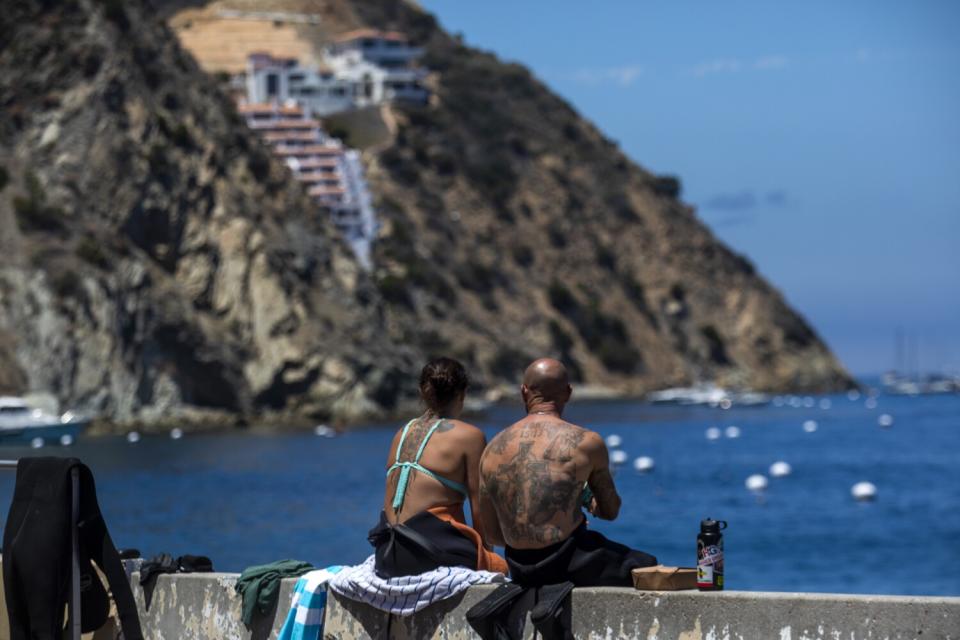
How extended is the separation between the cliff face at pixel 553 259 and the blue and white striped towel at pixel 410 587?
99333mm

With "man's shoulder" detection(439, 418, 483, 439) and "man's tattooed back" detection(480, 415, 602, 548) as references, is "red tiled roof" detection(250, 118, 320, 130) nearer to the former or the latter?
"man's shoulder" detection(439, 418, 483, 439)

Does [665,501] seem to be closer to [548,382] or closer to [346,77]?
[548,382]

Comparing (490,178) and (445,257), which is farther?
(490,178)

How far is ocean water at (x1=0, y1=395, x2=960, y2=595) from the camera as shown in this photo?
133ft

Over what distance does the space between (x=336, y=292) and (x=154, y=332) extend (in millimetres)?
15569

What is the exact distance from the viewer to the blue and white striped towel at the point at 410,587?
8.67 m

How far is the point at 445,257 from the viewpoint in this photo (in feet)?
412

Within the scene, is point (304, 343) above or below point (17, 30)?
Result: below

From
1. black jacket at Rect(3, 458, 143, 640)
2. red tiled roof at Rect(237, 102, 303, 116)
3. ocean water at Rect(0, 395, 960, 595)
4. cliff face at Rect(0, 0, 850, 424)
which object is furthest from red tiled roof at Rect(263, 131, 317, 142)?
black jacket at Rect(3, 458, 143, 640)

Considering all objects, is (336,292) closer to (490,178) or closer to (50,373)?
(50,373)

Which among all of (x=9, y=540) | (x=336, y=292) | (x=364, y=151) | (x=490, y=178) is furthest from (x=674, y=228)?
(x=9, y=540)

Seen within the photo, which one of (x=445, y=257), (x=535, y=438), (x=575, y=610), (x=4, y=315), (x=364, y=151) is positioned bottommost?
(x=575, y=610)

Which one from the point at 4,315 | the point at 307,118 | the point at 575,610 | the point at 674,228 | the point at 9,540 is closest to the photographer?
the point at 575,610

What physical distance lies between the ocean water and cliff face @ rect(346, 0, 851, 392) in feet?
85.4
